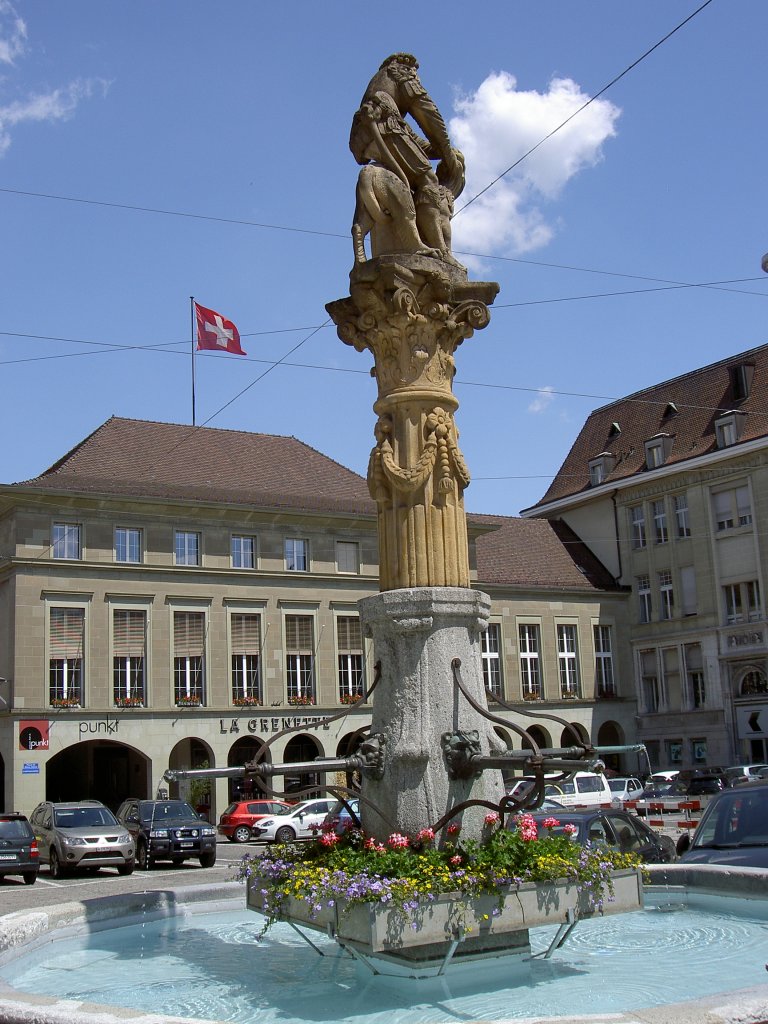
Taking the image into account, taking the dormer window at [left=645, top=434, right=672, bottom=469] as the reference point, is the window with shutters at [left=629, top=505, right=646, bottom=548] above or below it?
below

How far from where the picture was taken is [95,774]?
48500mm

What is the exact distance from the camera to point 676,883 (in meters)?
11.0

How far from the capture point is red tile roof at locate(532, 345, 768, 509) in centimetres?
5588

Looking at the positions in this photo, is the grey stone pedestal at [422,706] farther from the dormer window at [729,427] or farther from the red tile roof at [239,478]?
the dormer window at [729,427]

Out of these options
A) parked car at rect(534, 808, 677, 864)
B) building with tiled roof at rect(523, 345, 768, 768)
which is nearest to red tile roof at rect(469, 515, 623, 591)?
building with tiled roof at rect(523, 345, 768, 768)

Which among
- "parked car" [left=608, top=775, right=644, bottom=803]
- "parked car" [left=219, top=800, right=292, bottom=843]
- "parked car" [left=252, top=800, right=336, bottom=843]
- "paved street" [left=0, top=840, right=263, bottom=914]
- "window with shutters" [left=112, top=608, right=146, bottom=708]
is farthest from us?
"window with shutters" [left=112, top=608, right=146, bottom=708]

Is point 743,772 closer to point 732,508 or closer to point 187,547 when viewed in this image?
point 732,508

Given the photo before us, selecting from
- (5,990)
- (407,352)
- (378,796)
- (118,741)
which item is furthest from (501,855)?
(118,741)

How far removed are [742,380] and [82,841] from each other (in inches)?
1635

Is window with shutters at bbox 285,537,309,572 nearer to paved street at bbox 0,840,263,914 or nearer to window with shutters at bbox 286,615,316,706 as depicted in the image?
window with shutters at bbox 286,615,316,706

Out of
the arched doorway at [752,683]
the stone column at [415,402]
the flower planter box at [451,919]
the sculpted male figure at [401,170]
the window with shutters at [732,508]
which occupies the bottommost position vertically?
the flower planter box at [451,919]

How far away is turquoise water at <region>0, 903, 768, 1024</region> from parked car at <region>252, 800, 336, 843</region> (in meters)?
26.8

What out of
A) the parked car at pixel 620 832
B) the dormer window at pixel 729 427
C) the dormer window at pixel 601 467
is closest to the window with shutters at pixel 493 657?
the dormer window at pixel 601 467

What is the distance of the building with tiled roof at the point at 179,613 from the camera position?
43344 mm
